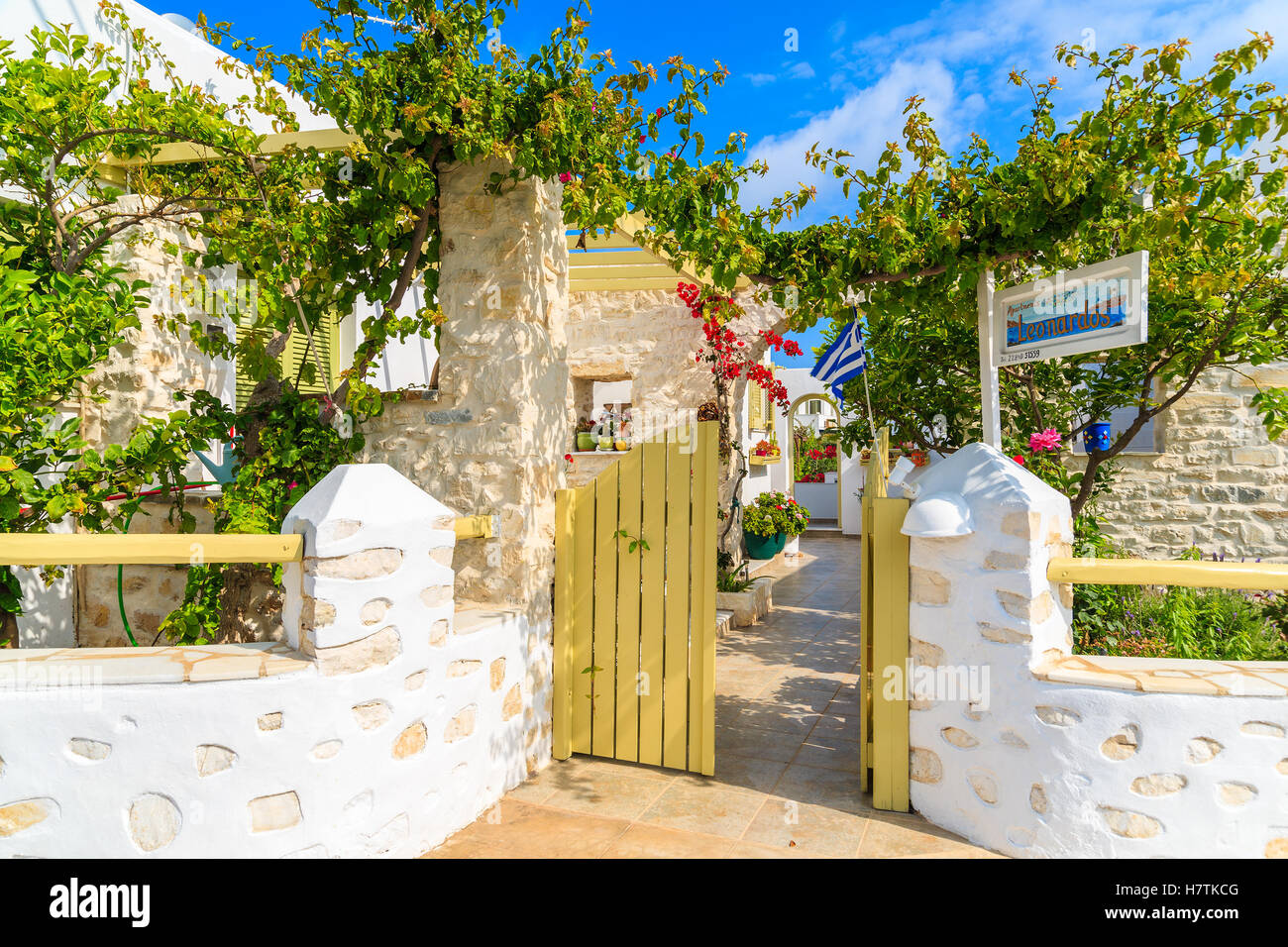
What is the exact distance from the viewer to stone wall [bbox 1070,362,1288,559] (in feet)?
24.0

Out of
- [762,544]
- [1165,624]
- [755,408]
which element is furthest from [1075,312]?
[755,408]

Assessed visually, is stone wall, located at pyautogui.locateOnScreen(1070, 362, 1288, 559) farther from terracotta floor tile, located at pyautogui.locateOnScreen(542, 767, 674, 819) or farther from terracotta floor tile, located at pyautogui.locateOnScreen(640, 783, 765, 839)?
terracotta floor tile, located at pyautogui.locateOnScreen(542, 767, 674, 819)

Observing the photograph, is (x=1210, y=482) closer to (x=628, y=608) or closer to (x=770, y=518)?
(x=770, y=518)

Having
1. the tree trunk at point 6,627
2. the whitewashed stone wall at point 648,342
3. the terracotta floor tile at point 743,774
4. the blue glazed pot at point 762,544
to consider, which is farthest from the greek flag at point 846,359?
the blue glazed pot at point 762,544

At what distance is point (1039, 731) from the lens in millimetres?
2803

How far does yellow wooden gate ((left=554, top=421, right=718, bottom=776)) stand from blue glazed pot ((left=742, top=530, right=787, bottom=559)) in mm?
6195

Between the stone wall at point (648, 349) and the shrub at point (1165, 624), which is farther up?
the stone wall at point (648, 349)

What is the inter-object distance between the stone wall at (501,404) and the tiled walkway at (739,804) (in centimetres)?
47

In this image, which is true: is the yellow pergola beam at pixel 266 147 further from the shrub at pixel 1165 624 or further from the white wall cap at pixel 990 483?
the shrub at pixel 1165 624

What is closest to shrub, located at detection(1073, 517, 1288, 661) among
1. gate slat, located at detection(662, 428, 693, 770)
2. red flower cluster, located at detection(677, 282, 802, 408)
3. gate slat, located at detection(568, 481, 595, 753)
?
gate slat, located at detection(662, 428, 693, 770)

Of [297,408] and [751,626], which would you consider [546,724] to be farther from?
[751,626]

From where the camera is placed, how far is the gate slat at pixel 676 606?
3.61 m
